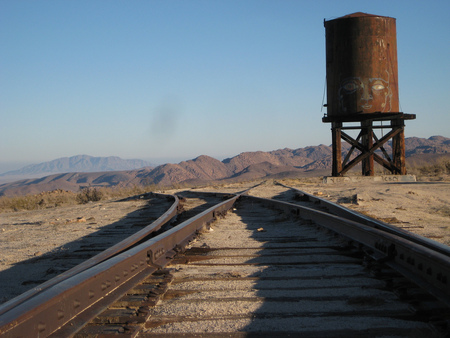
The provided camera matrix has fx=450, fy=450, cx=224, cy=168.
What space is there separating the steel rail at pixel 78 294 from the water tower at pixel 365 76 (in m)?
16.2

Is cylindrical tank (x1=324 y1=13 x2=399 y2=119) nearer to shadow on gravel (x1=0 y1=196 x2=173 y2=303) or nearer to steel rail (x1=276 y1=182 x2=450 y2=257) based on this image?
steel rail (x1=276 y1=182 x2=450 y2=257)

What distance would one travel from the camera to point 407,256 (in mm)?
3203

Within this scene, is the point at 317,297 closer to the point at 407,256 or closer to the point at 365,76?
the point at 407,256

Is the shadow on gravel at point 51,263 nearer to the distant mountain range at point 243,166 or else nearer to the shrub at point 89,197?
the shrub at point 89,197

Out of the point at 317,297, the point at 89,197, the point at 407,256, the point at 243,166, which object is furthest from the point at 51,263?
the point at 243,166

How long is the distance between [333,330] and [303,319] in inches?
7.8

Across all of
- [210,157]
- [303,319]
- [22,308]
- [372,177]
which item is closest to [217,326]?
[303,319]

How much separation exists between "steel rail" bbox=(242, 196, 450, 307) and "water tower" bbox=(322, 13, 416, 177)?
48.0 ft

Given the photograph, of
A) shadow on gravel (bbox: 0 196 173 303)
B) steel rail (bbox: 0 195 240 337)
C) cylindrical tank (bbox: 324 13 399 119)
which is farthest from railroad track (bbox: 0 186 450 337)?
cylindrical tank (bbox: 324 13 399 119)

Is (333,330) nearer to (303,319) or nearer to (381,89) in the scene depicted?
(303,319)

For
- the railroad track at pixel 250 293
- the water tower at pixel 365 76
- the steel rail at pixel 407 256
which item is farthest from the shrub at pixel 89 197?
the steel rail at pixel 407 256

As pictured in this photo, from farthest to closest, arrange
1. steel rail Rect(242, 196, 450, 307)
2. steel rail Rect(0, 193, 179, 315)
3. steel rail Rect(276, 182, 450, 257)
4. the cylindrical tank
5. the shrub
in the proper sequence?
1. the shrub
2. the cylindrical tank
3. steel rail Rect(276, 182, 450, 257)
4. steel rail Rect(242, 196, 450, 307)
5. steel rail Rect(0, 193, 179, 315)

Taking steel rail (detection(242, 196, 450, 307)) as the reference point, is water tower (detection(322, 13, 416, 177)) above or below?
above

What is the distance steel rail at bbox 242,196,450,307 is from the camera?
261 cm
